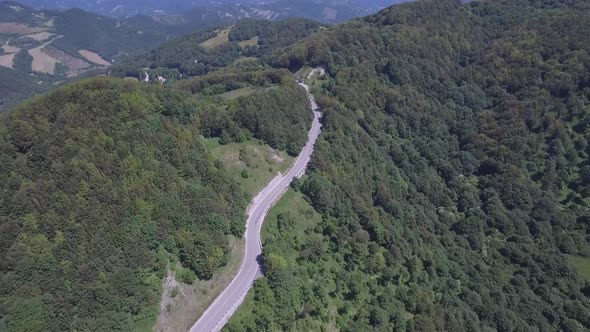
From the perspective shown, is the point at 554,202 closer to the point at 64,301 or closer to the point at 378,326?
the point at 378,326

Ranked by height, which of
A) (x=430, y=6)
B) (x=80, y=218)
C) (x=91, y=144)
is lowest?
(x=80, y=218)

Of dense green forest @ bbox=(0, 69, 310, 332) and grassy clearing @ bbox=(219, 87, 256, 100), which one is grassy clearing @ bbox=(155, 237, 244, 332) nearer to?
dense green forest @ bbox=(0, 69, 310, 332)

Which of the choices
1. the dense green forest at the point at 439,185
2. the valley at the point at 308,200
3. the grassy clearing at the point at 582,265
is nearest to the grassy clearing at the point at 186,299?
the valley at the point at 308,200

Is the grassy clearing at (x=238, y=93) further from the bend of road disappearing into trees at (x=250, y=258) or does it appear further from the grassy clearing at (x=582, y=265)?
the grassy clearing at (x=582, y=265)

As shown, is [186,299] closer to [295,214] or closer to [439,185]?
[295,214]

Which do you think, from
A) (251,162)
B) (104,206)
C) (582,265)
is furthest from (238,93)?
(582,265)

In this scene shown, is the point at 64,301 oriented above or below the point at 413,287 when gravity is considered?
above

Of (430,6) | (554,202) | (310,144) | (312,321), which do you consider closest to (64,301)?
(312,321)
